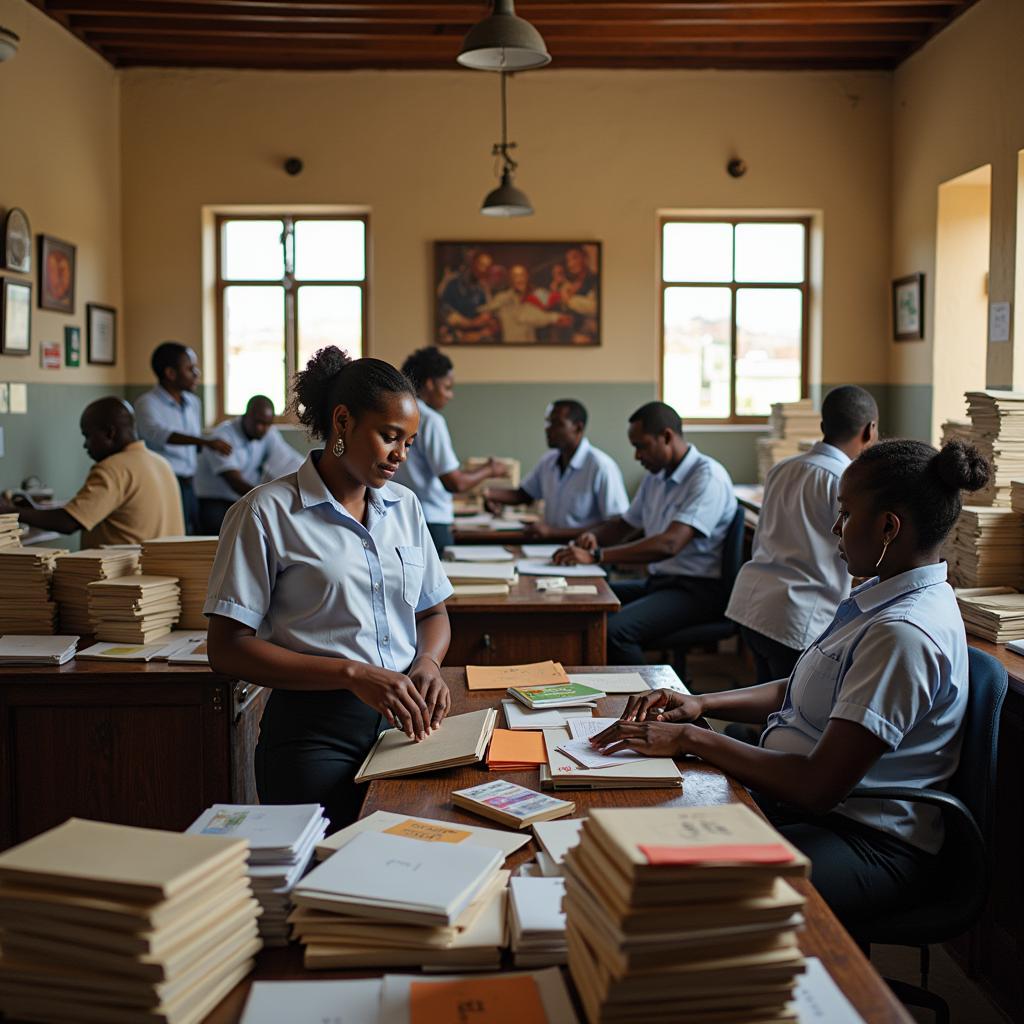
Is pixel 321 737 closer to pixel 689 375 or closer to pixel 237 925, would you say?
pixel 237 925

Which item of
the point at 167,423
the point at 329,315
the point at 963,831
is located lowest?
the point at 963,831

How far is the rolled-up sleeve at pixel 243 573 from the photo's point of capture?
2.27 m

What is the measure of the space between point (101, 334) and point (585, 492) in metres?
3.91

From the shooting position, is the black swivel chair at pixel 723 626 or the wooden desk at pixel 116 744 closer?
the wooden desk at pixel 116 744

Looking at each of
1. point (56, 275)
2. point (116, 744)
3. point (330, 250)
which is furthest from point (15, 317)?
point (116, 744)

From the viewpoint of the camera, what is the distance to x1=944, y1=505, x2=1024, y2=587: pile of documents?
3512 mm

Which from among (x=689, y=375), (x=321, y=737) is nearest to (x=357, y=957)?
(x=321, y=737)

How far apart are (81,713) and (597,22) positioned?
570 centimetres

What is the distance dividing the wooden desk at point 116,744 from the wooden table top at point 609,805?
708 mm

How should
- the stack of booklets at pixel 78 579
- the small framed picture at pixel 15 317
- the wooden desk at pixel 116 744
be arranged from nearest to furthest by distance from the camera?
1. the wooden desk at pixel 116 744
2. the stack of booklets at pixel 78 579
3. the small framed picture at pixel 15 317

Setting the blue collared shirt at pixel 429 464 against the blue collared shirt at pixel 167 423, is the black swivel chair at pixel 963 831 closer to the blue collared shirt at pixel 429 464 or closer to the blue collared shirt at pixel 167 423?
the blue collared shirt at pixel 429 464

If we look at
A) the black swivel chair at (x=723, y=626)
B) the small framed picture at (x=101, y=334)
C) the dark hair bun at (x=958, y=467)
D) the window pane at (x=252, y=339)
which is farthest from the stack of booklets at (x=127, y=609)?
the window pane at (x=252, y=339)

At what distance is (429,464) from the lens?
574cm

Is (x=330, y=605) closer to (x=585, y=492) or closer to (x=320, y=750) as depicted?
(x=320, y=750)
